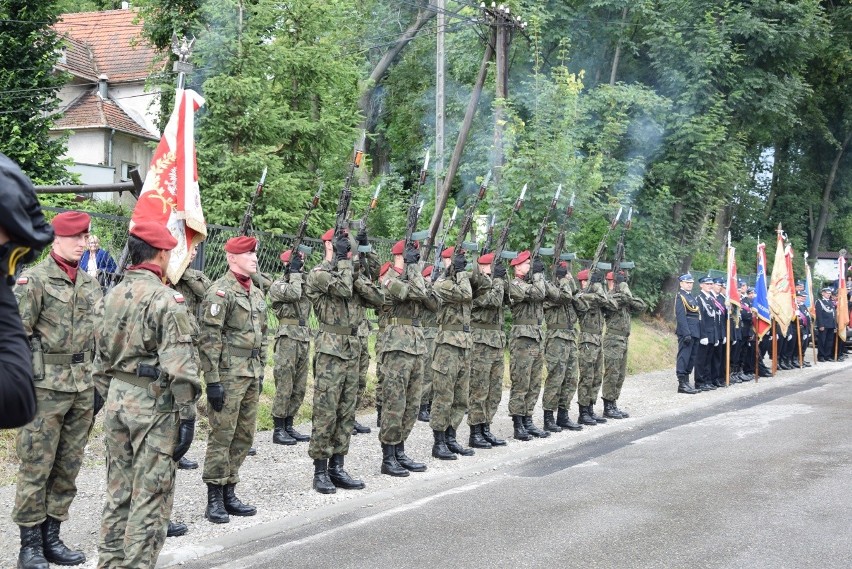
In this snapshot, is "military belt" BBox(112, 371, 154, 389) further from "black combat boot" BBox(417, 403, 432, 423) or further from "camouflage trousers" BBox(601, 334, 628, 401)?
"camouflage trousers" BBox(601, 334, 628, 401)

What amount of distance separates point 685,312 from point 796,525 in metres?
9.89

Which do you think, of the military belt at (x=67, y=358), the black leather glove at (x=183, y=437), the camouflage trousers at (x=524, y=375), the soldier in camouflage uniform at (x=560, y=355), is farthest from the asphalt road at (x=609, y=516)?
the military belt at (x=67, y=358)

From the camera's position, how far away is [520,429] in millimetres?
10750

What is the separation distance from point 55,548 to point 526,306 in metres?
6.23

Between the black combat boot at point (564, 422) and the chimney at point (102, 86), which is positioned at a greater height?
the chimney at point (102, 86)

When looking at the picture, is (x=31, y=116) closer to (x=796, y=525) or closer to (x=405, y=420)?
(x=405, y=420)

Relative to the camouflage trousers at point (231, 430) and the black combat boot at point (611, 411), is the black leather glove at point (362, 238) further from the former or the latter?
the black combat boot at point (611, 411)

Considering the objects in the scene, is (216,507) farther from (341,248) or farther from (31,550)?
(341,248)

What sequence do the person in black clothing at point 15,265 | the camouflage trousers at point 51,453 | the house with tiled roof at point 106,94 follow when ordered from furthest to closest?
the house with tiled roof at point 106,94
the camouflage trousers at point 51,453
the person in black clothing at point 15,265

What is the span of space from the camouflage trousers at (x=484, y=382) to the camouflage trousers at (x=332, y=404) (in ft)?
7.94

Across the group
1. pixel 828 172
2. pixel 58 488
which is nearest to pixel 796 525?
pixel 58 488

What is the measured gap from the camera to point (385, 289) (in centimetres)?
846

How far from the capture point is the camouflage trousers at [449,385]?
9258mm

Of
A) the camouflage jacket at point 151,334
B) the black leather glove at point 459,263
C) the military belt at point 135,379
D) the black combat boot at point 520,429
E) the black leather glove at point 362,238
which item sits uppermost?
the black leather glove at point 362,238
